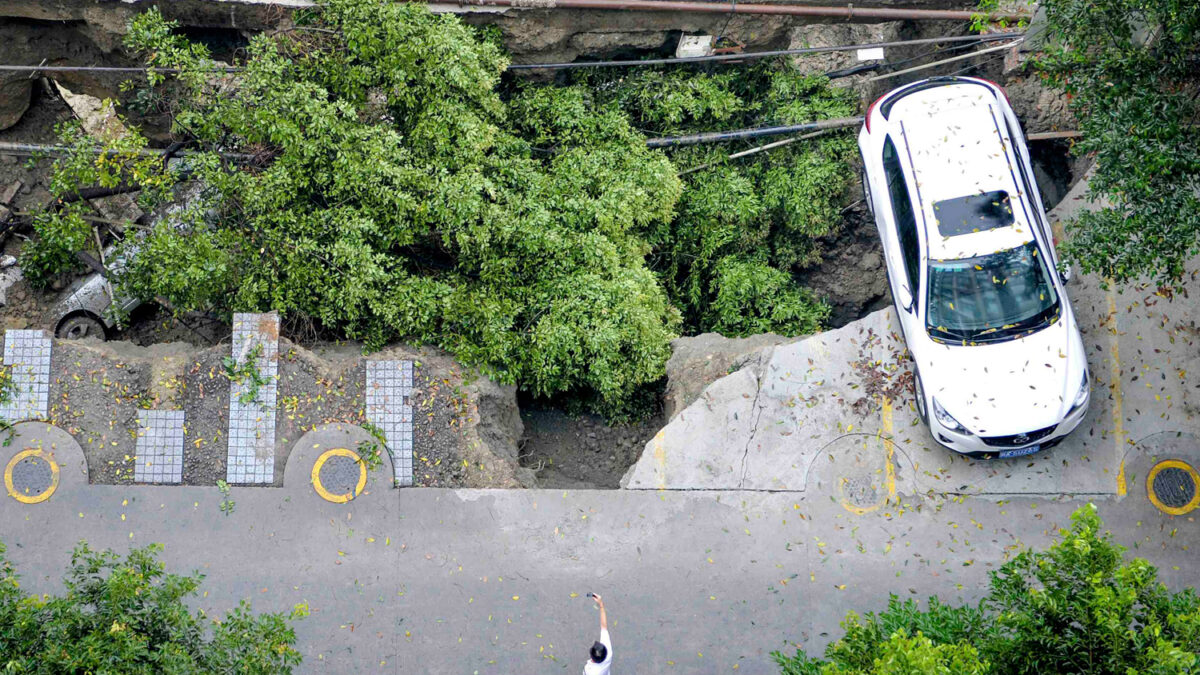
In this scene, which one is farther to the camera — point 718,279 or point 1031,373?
point 718,279

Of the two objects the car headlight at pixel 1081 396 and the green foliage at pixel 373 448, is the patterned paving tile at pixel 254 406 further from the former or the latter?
the car headlight at pixel 1081 396

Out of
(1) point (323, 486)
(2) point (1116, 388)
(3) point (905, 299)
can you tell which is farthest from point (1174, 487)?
(1) point (323, 486)

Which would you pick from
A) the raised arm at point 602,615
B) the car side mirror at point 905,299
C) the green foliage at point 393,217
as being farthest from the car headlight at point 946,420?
the raised arm at point 602,615

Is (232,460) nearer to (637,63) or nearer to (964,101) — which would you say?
(637,63)

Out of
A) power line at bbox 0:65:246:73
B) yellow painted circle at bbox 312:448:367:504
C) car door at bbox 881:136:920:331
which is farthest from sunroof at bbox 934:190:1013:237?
power line at bbox 0:65:246:73

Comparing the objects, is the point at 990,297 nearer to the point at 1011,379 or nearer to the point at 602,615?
the point at 1011,379

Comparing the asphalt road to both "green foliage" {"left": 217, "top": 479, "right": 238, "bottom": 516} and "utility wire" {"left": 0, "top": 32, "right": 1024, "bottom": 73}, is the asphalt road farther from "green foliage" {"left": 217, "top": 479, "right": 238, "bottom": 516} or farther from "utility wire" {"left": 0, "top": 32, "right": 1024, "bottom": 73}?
"utility wire" {"left": 0, "top": 32, "right": 1024, "bottom": 73}

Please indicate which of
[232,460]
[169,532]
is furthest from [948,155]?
[169,532]
